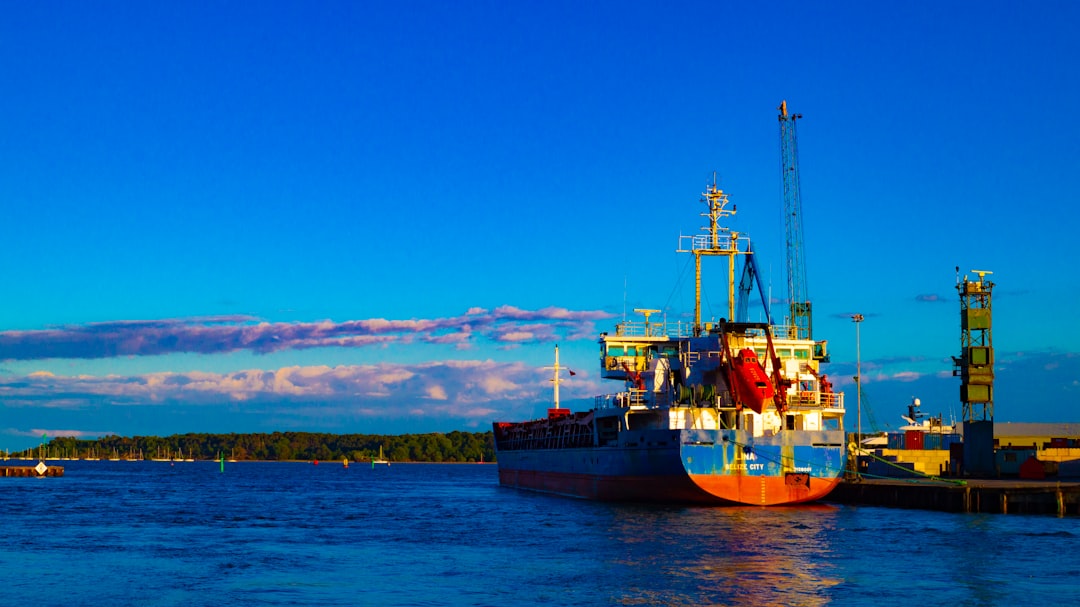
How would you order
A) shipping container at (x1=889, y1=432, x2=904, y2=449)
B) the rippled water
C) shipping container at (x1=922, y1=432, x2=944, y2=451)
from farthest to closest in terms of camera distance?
shipping container at (x1=889, y1=432, x2=904, y2=449) < shipping container at (x1=922, y1=432, x2=944, y2=451) < the rippled water

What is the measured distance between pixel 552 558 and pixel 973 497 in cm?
2586

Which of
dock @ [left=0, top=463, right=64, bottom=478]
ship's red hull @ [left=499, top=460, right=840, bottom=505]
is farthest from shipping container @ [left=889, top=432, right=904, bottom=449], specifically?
dock @ [left=0, top=463, right=64, bottom=478]

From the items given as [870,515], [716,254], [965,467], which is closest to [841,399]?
[870,515]

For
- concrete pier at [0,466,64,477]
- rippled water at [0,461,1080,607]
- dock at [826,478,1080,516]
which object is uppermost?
dock at [826,478,1080,516]

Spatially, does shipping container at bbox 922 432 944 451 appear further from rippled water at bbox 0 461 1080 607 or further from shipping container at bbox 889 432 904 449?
rippled water at bbox 0 461 1080 607

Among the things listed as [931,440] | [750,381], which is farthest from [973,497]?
[931,440]

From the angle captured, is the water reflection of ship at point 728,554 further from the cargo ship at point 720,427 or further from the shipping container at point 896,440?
the shipping container at point 896,440

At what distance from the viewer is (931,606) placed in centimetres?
3044

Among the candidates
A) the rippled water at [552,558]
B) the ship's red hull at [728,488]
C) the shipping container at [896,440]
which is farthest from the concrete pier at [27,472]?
the ship's red hull at [728,488]

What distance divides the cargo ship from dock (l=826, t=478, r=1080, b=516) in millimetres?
6178

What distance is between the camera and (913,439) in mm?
104562

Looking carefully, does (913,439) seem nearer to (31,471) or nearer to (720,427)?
(720,427)

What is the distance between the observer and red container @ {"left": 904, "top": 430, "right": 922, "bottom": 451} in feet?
340

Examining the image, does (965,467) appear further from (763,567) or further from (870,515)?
(763,567)
